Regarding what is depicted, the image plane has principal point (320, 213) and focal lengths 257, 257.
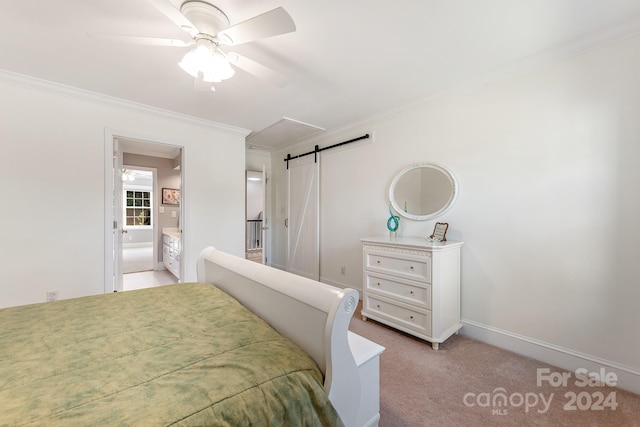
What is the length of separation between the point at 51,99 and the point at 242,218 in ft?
7.60

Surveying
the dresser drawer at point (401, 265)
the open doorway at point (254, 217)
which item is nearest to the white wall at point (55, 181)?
the open doorway at point (254, 217)

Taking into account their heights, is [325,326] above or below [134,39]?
below

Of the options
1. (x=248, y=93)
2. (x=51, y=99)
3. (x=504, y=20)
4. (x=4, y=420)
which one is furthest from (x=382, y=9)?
(x=51, y=99)

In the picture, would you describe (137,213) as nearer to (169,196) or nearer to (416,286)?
(169,196)

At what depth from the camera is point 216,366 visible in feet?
3.01

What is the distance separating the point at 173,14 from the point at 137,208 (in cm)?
877

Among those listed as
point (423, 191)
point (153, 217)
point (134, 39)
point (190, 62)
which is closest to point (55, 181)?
point (134, 39)

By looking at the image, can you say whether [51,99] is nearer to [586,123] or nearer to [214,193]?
[214,193]

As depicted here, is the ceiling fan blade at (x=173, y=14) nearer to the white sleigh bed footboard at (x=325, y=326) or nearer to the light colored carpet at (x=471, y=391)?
the white sleigh bed footboard at (x=325, y=326)

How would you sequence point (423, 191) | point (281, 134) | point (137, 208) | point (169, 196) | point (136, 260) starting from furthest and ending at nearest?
point (137, 208) → point (136, 260) → point (169, 196) → point (281, 134) → point (423, 191)

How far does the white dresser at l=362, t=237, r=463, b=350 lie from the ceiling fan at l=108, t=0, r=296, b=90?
1861 millimetres

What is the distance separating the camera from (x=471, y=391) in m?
1.73

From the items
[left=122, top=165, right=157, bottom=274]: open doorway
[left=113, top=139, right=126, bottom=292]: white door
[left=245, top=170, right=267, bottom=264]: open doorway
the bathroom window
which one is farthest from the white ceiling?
the bathroom window

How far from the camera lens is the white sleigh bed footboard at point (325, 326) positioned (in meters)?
1.00
